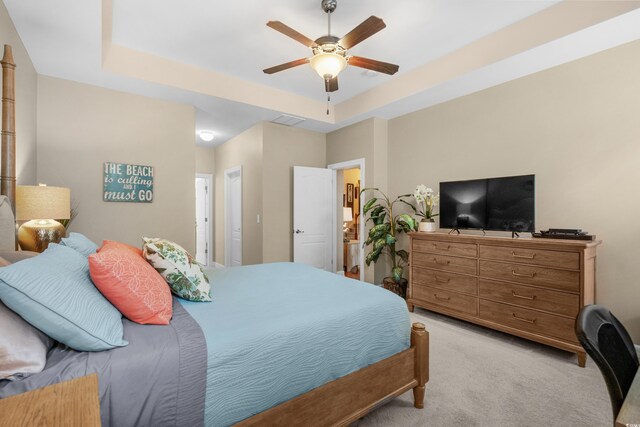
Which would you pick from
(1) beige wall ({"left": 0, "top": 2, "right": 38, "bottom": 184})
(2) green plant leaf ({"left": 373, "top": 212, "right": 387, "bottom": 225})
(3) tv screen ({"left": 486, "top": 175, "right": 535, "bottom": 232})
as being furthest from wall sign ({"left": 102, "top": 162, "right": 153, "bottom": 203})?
(3) tv screen ({"left": 486, "top": 175, "right": 535, "bottom": 232})

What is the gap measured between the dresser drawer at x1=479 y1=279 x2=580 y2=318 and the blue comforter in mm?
1505

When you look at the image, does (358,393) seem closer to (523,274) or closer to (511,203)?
(523,274)

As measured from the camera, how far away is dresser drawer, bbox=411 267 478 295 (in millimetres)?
3040

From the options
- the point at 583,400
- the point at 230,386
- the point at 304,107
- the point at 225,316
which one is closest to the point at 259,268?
the point at 225,316

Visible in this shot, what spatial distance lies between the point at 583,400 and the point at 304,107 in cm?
422

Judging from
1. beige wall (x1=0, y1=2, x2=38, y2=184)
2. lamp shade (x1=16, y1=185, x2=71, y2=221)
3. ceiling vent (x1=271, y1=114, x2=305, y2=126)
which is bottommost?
lamp shade (x1=16, y1=185, x2=71, y2=221)

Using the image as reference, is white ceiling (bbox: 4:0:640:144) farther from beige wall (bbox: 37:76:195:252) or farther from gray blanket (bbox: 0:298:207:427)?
gray blanket (bbox: 0:298:207:427)

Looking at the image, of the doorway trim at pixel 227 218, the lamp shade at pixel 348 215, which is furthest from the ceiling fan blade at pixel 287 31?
the lamp shade at pixel 348 215

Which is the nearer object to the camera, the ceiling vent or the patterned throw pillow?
the patterned throw pillow

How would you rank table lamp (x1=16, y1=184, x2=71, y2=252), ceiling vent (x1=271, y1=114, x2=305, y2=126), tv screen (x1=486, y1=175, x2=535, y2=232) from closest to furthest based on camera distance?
table lamp (x1=16, y1=184, x2=71, y2=252) < tv screen (x1=486, y1=175, x2=535, y2=232) < ceiling vent (x1=271, y1=114, x2=305, y2=126)

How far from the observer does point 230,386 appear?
1194mm

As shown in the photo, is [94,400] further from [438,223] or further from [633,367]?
[438,223]

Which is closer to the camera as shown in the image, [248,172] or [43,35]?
[43,35]

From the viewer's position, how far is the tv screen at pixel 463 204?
319 centimetres
